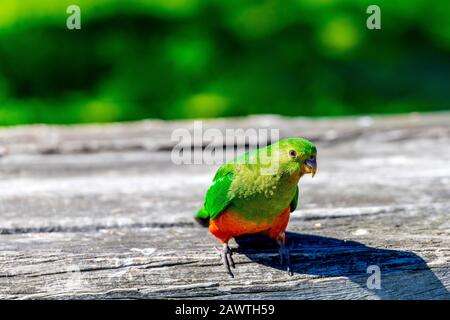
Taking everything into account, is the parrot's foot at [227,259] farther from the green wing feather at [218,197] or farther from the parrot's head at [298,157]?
the parrot's head at [298,157]

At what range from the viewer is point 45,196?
2746 mm

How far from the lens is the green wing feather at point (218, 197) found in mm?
2256

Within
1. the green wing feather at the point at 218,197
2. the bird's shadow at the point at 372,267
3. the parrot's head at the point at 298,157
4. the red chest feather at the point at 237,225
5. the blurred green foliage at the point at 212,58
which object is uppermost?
the blurred green foliage at the point at 212,58

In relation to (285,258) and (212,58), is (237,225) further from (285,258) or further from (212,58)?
(212,58)

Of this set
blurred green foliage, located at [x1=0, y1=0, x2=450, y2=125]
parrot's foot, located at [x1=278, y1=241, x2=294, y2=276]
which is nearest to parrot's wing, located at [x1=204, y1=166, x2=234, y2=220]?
parrot's foot, located at [x1=278, y1=241, x2=294, y2=276]

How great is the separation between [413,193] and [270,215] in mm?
776

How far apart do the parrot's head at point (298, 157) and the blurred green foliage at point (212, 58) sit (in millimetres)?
2396

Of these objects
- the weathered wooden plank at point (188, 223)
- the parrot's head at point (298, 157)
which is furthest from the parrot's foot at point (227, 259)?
the parrot's head at point (298, 157)

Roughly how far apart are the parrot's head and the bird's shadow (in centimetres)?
27

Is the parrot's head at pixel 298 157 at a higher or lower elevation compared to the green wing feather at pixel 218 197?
higher

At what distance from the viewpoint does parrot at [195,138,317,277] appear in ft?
7.27

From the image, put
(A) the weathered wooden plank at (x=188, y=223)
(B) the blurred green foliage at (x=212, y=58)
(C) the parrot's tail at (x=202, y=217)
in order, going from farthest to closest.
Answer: (B) the blurred green foliage at (x=212, y=58) → (C) the parrot's tail at (x=202, y=217) → (A) the weathered wooden plank at (x=188, y=223)

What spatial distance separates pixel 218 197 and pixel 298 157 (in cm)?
28

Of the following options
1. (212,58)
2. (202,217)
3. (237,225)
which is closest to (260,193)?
(237,225)
